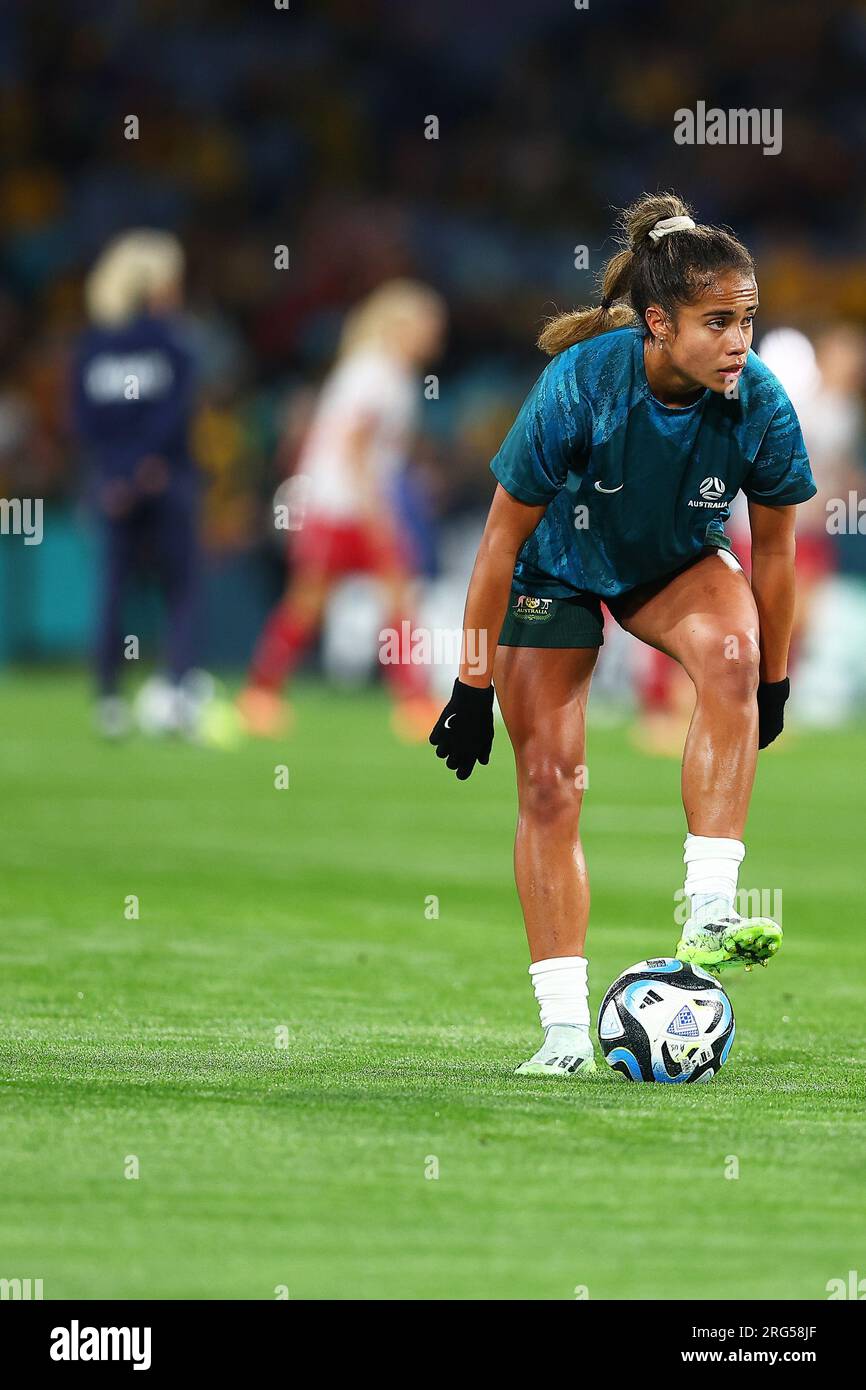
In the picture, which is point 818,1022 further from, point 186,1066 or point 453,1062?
point 186,1066

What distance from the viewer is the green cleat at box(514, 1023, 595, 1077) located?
570 centimetres

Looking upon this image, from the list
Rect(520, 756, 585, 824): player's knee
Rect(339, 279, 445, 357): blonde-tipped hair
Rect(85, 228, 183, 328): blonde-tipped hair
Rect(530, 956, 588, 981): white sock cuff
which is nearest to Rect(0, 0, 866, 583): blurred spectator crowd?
Rect(339, 279, 445, 357): blonde-tipped hair

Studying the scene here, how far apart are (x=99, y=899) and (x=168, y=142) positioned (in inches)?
814

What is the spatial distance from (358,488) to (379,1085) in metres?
11.2

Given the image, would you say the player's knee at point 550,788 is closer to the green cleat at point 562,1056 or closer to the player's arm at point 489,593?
the player's arm at point 489,593

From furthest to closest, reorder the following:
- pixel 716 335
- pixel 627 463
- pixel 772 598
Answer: pixel 772 598
pixel 627 463
pixel 716 335

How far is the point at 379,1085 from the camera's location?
550cm

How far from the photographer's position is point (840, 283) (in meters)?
25.8

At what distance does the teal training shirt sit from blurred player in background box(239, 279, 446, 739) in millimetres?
10438

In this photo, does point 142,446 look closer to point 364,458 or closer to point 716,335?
point 364,458

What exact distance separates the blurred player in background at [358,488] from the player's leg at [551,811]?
411 inches

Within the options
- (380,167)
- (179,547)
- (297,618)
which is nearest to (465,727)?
(179,547)

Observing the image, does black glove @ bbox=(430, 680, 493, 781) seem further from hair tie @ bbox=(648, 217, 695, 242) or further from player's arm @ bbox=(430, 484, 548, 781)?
hair tie @ bbox=(648, 217, 695, 242)
